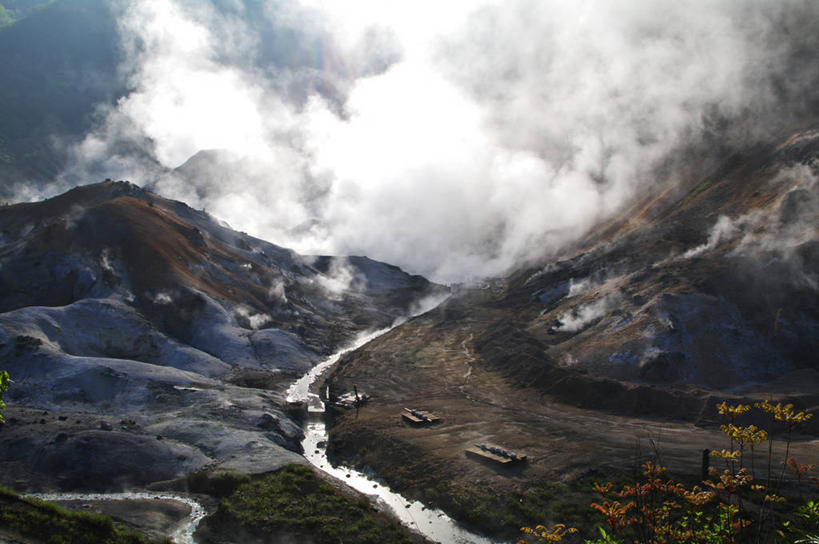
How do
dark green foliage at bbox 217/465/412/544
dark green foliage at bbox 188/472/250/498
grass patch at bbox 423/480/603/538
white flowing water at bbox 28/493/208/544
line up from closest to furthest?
dark green foliage at bbox 217/465/412/544
grass patch at bbox 423/480/603/538
white flowing water at bbox 28/493/208/544
dark green foliage at bbox 188/472/250/498

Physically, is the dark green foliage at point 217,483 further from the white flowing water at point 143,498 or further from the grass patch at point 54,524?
the grass patch at point 54,524

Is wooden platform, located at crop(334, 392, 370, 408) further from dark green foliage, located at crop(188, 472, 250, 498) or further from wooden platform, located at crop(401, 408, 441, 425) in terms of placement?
dark green foliage, located at crop(188, 472, 250, 498)

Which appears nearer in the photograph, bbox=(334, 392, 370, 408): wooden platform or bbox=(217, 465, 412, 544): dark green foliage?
bbox=(217, 465, 412, 544): dark green foliage

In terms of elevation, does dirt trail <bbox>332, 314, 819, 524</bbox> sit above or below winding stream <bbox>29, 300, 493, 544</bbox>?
above

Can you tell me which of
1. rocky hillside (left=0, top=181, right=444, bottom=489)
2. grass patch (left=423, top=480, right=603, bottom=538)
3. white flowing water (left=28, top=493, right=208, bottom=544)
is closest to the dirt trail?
grass patch (left=423, top=480, right=603, bottom=538)

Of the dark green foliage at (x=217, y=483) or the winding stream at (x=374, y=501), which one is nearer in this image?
the winding stream at (x=374, y=501)

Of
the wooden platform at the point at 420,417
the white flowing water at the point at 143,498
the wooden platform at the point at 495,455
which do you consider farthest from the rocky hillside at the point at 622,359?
the white flowing water at the point at 143,498

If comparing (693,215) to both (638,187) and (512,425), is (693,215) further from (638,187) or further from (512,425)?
(512,425)

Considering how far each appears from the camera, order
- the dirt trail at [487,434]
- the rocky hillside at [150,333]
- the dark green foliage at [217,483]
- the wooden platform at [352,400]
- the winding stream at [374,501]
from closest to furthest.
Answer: the winding stream at [374,501] → the dark green foliage at [217,483] → the dirt trail at [487,434] → the rocky hillside at [150,333] → the wooden platform at [352,400]
